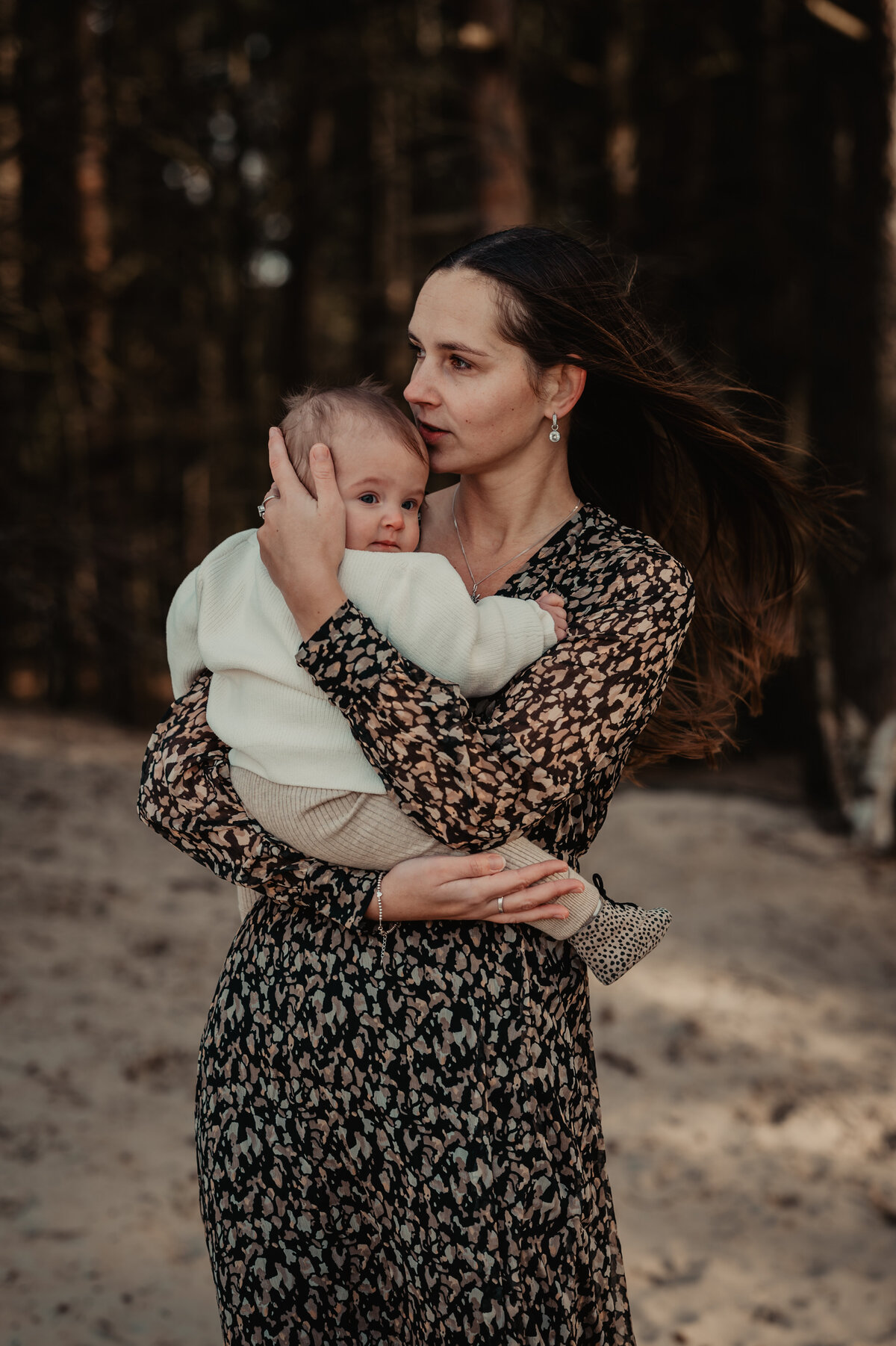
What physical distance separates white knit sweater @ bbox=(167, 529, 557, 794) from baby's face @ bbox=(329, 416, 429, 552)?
102mm

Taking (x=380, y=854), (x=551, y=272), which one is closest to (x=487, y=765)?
(x=380, y=854)

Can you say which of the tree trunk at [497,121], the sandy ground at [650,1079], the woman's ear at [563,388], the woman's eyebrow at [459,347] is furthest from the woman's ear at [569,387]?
the tree trunk at [497,121]

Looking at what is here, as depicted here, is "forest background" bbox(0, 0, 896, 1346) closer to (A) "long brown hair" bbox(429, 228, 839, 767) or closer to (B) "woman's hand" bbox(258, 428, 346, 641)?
(A) "long brown hair" bbox(429, 228, 839, 767)

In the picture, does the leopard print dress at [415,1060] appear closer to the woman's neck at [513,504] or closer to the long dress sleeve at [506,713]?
the long dress sleeve at [506,713]

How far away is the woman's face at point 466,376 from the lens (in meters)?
1.65

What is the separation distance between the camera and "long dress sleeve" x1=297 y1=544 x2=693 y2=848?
4.66 ft

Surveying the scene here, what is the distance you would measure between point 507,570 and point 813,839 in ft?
17.2

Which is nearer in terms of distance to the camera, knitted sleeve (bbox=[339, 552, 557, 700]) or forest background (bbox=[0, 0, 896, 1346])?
knitted sleeve (bbox=[339, 552, 557, 700])

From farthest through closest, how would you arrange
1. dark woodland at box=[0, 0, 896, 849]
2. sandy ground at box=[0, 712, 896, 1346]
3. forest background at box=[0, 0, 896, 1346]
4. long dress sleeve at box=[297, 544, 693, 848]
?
dark woodland at box=[0, 0, 896, 849]
forest background at box=[0, 0, 896, 1346]
sandy ground at box=[0, 712, 896, 1346]
long dress sleeve at box=[297, 544, 693, 848]

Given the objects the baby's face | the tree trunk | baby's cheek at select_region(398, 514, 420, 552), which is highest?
the tree trunk

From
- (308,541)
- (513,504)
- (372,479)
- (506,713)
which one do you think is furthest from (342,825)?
(513,504)

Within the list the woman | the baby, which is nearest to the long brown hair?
the woman

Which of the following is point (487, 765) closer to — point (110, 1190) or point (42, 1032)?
point (110, 1190)

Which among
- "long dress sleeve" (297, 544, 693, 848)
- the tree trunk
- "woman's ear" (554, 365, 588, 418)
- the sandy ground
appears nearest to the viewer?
"long dress sleeve" (297, 544, 693, 848)
